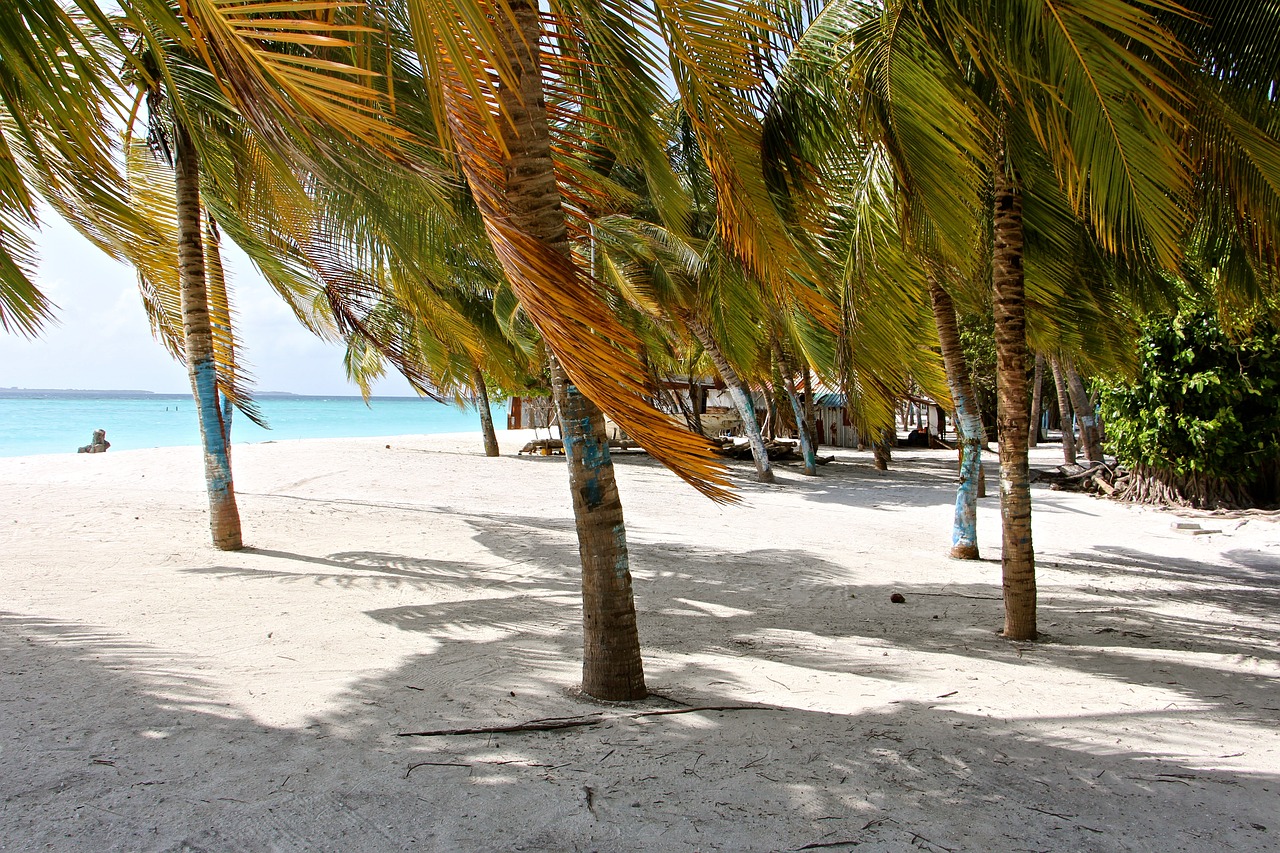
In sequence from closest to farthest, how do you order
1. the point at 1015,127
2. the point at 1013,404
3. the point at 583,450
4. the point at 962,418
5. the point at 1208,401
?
the point at 583,450 < the point at 1015,127 < the point at 1013,404 < the point at 962,418 < the point at 1208,401

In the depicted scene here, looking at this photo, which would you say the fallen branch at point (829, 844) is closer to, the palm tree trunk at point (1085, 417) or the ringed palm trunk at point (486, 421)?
the palm tree trunk at point (1085, 417)

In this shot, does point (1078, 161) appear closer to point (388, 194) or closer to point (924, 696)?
point (924, 696)

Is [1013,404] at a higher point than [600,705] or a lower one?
higher

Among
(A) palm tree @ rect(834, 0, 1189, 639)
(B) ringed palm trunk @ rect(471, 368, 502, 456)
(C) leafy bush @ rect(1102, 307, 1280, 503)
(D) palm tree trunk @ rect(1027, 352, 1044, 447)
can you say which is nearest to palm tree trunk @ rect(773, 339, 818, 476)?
(D) palm tree trunk @ rect(1027, 352, 1044, 447)

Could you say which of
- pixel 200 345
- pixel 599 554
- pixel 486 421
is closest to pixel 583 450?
pixel 599 554

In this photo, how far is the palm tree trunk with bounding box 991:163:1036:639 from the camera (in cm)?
521

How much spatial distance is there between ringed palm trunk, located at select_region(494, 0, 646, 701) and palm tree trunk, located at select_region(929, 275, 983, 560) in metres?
5.74

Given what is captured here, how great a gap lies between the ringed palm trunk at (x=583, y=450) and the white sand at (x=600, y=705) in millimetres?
223

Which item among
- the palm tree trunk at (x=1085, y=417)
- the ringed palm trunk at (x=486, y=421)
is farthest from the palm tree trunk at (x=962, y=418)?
the ringed palm trunk at (x=486, y=421)

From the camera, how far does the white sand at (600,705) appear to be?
2672 millimetres

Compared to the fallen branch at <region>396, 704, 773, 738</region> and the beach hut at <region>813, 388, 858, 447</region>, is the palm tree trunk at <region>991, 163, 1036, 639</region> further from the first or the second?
the beach hut at <region>813, 388, 858, 447</region>

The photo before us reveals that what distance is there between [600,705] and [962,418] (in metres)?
6.30

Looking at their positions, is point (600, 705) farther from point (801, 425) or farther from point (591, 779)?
point (801, 425)

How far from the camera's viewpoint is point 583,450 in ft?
12.1
